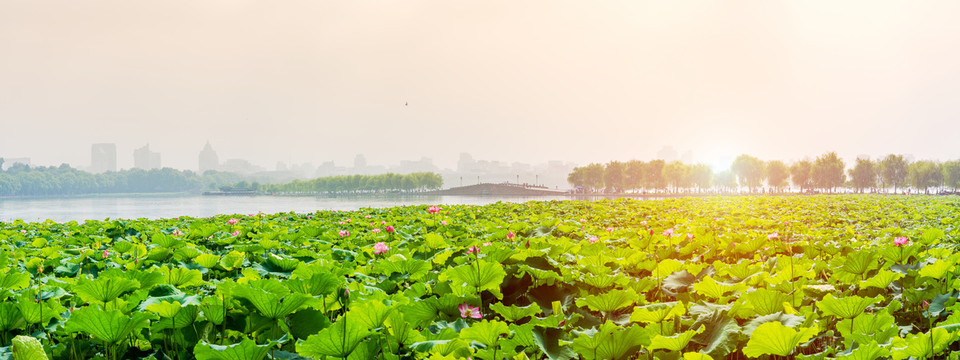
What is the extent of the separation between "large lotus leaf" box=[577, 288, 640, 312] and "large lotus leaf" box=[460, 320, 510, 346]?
62 cm

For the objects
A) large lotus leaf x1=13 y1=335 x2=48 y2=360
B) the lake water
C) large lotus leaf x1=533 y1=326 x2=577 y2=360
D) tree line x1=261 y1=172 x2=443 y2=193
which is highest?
tree line x1=261 y1=172 x2=443 y2=193

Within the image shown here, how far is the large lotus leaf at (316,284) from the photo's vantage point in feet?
6.38

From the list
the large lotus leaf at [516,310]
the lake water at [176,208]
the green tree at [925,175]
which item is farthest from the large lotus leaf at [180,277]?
the green tree at [925,175]

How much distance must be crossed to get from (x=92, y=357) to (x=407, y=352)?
1.21 metres

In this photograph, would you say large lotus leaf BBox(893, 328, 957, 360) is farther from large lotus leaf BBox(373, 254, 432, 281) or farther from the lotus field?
large lotus leaf BBox(373, 254, 432, 281)

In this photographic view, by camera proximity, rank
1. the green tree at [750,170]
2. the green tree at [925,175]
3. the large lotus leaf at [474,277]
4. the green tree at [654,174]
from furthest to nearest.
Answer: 1. the green tree at [654,174]
2. the green tree at [750,170]
3. the green tree at [925,175]
4. the large lotus leaf at [474,277]

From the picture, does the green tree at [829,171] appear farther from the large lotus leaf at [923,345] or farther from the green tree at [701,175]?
the large lotus leaf at [923,345]

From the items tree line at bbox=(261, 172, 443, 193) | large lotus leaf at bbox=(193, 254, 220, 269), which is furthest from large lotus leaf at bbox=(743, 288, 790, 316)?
tree line at bbox=(261, 172, 443, 193)

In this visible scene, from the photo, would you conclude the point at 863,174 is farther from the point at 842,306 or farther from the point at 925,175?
the point at 842,306

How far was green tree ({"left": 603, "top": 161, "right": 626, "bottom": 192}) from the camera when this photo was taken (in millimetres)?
104244

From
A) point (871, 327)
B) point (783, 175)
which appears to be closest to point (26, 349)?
point (871, 327)

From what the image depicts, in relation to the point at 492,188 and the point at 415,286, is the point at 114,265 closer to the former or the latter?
the point at 415,286

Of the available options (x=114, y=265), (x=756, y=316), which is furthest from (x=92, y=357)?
(x=756, y=316)

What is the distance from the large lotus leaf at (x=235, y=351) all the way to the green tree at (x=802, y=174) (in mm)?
105372
